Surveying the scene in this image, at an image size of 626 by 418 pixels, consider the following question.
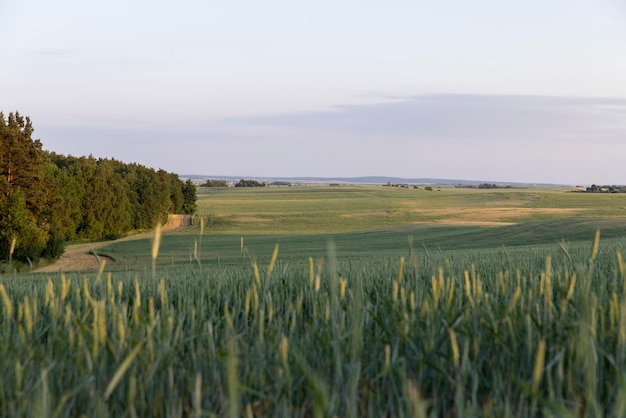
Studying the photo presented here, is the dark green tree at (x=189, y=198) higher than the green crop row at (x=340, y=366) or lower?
lower

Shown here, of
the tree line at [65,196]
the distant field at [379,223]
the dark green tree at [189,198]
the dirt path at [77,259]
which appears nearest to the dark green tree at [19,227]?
the tree line at [65,196]

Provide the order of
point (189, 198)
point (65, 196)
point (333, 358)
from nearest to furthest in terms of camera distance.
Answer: point (333, 358) < point (65, 196) < point (189, 198)

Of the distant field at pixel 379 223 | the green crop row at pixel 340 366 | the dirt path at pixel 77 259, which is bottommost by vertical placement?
the dirt path at pixel 77 259

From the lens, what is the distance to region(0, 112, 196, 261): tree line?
112ft

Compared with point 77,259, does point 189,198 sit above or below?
above

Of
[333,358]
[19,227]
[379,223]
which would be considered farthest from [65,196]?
[333,358]

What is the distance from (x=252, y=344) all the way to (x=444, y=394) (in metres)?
0.86

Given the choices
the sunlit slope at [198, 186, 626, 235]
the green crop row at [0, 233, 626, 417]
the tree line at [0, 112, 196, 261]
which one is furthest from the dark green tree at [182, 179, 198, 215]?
the green crop row at [0, 233, 626, 417]

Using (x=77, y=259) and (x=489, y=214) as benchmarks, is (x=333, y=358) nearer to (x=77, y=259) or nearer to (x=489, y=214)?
(x=77, y=259)

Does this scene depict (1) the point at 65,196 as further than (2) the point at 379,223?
No

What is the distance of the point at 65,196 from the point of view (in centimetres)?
4622

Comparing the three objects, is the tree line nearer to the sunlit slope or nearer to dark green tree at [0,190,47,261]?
dark green tree at [0,190,47,261]

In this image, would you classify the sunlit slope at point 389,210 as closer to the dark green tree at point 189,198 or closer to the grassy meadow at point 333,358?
the dark green tree at point 189,198

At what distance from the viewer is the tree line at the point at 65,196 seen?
34.0 metres
